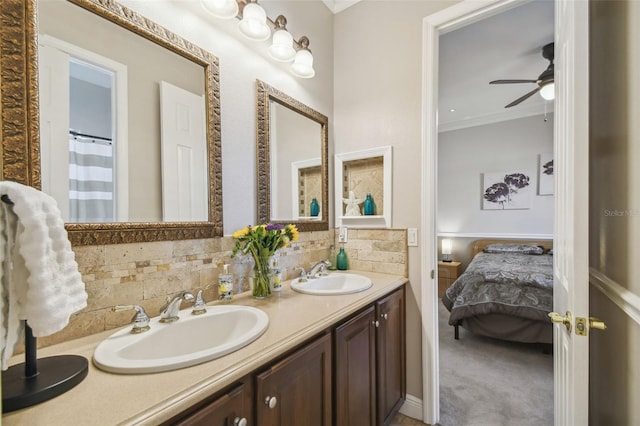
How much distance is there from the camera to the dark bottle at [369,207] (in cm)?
203

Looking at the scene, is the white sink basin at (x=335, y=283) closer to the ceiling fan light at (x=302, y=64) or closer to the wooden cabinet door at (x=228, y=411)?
the wooden cabinet door at (x=228, y=411)

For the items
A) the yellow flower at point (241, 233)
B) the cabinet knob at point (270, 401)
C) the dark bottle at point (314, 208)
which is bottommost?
the cabinet knob at point (270, 401)

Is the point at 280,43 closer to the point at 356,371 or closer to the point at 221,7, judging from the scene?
the point at 221,7

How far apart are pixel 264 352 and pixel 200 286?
57 centimetres

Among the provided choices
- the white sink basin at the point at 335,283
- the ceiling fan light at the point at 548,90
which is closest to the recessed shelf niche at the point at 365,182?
the white sink basin at the point at 335,283

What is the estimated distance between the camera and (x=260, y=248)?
1.37 metres

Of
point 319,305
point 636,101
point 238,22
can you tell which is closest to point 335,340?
point 319,305

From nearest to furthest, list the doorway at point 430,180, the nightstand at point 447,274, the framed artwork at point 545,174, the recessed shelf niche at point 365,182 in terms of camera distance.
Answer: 1. the doorway at point 430,180
2. the recessed shelf niche at point 365,182
3. the framed artwork at point 545,174
4. the nightstand at point 447,274

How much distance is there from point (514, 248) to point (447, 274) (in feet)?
3.20

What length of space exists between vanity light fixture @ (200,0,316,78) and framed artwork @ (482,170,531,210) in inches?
156

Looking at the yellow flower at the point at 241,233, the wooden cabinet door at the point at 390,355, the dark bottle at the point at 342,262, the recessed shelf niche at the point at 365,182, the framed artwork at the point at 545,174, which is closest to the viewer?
the yellow flower at the point at 241,233

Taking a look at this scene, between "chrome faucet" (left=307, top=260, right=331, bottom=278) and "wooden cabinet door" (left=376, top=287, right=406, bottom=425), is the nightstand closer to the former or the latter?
"wooden cabinet door" (left=376, top=287, right=406, bottom=425)

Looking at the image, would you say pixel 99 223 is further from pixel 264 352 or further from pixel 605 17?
pixel 605 17

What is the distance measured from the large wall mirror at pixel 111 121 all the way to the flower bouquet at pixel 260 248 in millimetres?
133
